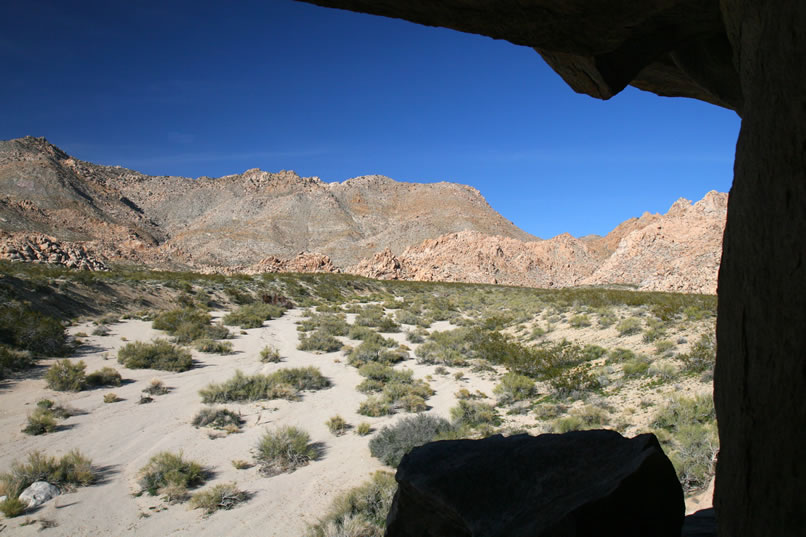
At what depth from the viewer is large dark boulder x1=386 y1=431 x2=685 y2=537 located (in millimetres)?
2857

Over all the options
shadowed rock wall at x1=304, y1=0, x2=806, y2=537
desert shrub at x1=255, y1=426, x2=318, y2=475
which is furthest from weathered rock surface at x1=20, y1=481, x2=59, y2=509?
shadowed rock wall at x1=304, y1=0, x2=806, y2=537

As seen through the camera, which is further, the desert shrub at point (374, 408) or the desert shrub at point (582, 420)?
the desert shrub at point (374, 408)

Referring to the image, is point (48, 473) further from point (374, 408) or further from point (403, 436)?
point (374, 408)

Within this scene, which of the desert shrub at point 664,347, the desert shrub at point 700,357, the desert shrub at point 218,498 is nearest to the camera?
the desert shrub at point 218,498

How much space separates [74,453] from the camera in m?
7.04

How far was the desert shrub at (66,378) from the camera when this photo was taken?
401 inches

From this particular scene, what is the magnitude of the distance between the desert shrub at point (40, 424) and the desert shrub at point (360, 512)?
5735mm

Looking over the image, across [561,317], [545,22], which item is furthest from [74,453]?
[561,317]

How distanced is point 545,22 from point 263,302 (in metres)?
24.7

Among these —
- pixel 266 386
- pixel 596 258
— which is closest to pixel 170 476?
pixel 266 386

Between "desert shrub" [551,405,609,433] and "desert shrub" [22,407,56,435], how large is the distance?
29.2 ft

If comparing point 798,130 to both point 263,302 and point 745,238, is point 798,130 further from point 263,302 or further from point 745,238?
point 263,302

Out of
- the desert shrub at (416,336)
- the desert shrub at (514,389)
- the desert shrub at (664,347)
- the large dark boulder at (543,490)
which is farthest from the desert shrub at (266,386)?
the desert shrub at (664,347)

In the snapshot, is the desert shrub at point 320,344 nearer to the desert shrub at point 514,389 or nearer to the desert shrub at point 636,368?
the desert shrub at point 514,389
